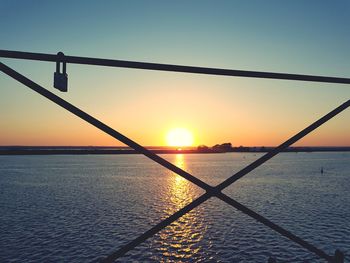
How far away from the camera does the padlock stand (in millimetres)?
3305

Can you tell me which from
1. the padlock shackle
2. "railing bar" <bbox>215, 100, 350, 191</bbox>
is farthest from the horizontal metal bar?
"railing bar" <bbox>215, 100, 350, 191</bbox>

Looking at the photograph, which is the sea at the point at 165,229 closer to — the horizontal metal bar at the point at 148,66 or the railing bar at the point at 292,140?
the railing bar at the point at 292,140

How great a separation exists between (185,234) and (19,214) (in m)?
23.4

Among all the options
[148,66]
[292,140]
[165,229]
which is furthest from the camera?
[165,229]

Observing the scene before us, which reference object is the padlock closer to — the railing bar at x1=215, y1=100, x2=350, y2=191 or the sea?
the railing bar at x1=215, y1=100, x2=350, y2=191

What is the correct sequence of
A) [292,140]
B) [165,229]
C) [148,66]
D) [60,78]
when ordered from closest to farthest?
[60,78], [148,66], [292,140], [165,229]

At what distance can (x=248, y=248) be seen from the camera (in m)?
25.8

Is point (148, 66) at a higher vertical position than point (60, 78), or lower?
higher

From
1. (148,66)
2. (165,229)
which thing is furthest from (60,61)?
(165,229)

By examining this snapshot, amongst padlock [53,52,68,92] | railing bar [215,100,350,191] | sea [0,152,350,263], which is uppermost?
padlock [53,52,68,92]

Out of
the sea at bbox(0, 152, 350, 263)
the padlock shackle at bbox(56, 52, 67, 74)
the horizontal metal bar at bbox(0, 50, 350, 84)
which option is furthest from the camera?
the sea at bbox(0, 152, 350, 263)

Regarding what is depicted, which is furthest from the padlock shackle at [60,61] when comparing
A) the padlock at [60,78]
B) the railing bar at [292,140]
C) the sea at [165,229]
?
the sea at [165,229]

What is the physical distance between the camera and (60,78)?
3.32 m

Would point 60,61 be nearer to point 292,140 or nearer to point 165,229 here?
point 292,140
